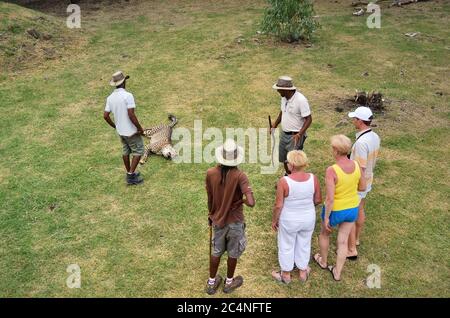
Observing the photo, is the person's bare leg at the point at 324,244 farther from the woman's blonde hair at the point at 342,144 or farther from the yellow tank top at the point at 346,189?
the woman's blonde hair at the point at 342,144

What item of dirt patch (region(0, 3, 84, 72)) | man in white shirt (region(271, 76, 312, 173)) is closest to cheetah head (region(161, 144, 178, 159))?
man in white shirt (region(271, 76, 312, 173))

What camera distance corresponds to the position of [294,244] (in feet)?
17.3

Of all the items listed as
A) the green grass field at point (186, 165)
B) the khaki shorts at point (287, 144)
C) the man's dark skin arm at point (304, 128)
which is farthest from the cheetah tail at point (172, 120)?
the man's dark skin arm at point (304, 128)

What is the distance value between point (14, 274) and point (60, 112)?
213 inches

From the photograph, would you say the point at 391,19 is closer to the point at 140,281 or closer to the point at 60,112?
the point at 60,112

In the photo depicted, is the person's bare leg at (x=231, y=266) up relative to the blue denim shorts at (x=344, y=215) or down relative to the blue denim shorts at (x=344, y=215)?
down

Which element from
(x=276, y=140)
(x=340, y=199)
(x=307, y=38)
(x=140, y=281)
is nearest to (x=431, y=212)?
(x=340, y=199)

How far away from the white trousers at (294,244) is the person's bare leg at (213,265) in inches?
32.1

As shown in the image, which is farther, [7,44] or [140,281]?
→ [7,44]

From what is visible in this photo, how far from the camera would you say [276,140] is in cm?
884

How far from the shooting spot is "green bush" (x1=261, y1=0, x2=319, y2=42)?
13.8 meters

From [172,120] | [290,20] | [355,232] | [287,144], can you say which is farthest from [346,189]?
[290,20]

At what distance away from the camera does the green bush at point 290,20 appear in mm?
13766

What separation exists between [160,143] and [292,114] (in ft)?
9.93
